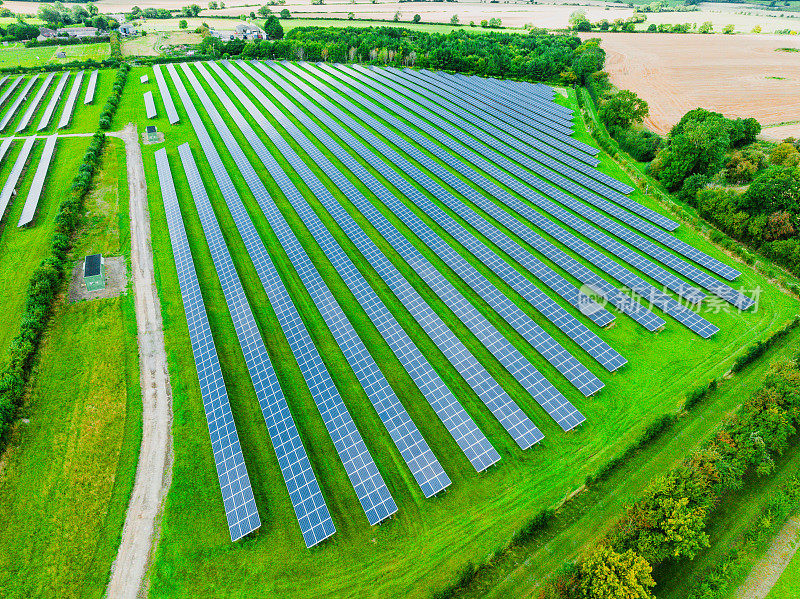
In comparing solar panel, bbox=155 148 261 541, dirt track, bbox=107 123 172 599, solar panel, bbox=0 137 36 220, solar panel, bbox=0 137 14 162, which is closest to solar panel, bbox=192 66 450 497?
solar panel, bbox=155 148 261 541

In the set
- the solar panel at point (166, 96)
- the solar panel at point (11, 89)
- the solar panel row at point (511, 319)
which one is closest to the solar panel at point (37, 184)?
the solar panel at point (166, 96)

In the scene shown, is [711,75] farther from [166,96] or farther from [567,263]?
[166,96]

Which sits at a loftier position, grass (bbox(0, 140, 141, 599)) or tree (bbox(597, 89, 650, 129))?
tree (bbox(597, 89, 650, 129))

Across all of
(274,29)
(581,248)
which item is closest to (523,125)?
(581,248)

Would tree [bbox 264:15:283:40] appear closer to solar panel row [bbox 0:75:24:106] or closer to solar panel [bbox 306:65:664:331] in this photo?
solar panel row [bbox 0:75:24:106]

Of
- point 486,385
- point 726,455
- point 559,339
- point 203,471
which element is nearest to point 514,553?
point 486,385

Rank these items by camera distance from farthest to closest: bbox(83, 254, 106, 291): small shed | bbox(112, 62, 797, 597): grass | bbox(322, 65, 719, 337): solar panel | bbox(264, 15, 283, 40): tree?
bbox(264, 15, 283, 40): tree < bbox(83, 254, 106, 291): small shed < bbox(322, 65, 719, 337): solar panel < bbox(112, 62, 797, 597): grass
